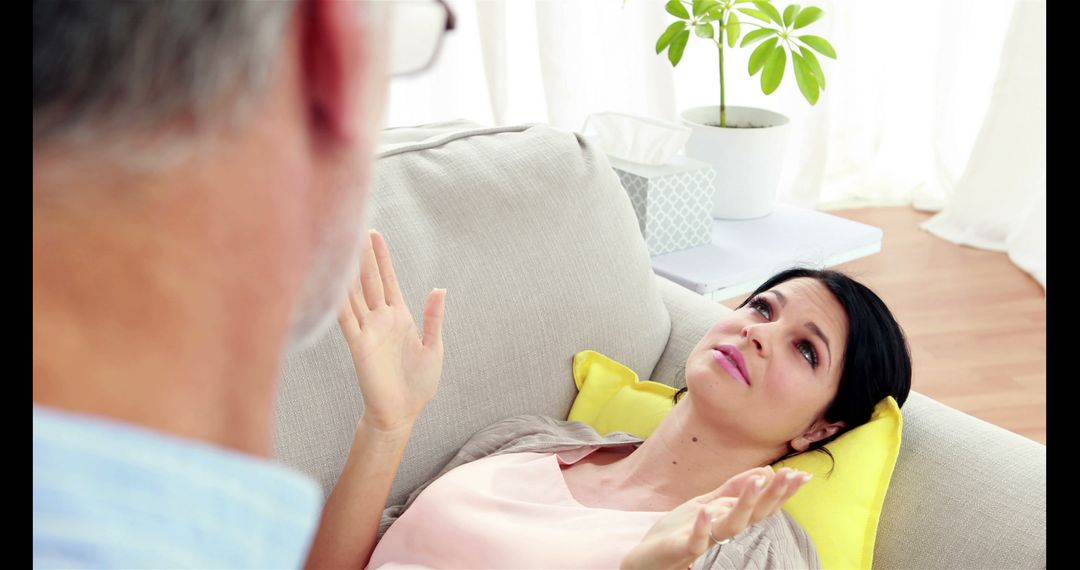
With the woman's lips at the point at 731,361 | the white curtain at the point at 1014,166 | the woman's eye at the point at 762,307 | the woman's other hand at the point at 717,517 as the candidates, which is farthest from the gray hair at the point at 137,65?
the white curtain at the point at 1014,166

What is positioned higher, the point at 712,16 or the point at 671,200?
the point at 712,16

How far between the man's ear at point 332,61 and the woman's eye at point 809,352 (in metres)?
1.29

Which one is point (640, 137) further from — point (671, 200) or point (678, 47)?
point (678, 47)

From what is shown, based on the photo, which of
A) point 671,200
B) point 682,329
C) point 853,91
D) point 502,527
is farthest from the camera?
point 853,91

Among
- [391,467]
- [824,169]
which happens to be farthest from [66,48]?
[824,169]

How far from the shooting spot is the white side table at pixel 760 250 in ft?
7.38

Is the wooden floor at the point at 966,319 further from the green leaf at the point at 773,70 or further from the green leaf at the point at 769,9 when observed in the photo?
the green leaf at the point at 769,9

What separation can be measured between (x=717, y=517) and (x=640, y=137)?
1.32 m

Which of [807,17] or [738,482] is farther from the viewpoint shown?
[807,17]

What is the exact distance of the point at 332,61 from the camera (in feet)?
1.26

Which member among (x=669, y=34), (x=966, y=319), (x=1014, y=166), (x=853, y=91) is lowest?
(x=966, y=319)

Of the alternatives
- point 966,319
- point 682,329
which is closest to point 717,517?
point 682,329

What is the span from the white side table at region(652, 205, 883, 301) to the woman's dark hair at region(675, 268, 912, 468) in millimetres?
499

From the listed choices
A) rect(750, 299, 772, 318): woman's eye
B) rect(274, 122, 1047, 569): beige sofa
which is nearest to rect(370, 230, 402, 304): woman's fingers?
rect(274, 122, 1047, 569): beige sofa
